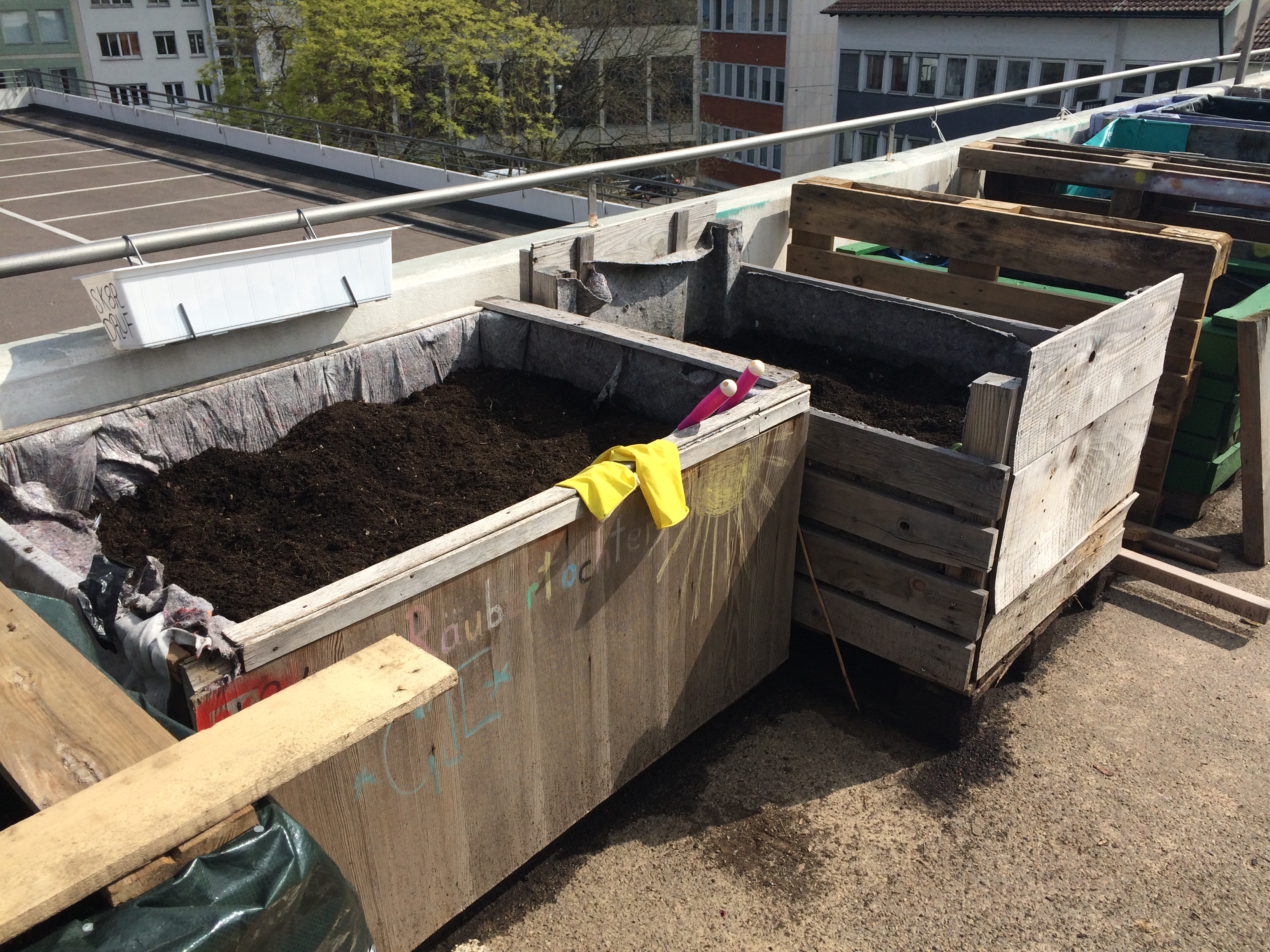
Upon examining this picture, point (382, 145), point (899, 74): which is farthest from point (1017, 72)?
point (382, 145)

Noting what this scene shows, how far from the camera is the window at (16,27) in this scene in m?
50.4

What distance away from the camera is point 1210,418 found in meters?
5.15

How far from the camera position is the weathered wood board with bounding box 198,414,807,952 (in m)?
2.59

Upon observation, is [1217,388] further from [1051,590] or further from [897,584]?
[897,584]

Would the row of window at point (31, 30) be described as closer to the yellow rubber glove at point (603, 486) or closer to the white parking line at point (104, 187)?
the white parking line at point (104, 187)

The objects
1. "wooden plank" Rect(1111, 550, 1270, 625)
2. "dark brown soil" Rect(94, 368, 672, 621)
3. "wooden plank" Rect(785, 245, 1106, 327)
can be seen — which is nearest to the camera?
"dark brown soil" Rect(94, 368, 672, 621)

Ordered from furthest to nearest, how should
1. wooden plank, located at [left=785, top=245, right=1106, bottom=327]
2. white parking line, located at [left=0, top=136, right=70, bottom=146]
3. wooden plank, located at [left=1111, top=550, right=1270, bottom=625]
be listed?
white parking line, located at [left=0, top=136, right=70, bottom=146]
wooden plank, located at [left=785, top=245, right=1106, bottom=327]
wooden plank, located at [left=1111, top=550, right=1270, bottom=625]

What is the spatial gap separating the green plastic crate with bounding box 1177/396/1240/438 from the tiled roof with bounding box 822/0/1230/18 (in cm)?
2975

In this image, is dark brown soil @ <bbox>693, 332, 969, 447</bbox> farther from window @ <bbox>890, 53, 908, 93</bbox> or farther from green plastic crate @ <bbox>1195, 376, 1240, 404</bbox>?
window @ <bbox>890, 53, 908, 93</bbox>

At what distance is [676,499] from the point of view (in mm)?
3141

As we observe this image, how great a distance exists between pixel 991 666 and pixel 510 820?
193 cm

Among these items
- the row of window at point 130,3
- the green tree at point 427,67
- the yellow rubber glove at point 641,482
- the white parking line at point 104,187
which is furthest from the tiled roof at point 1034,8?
the row of window at point 130,3

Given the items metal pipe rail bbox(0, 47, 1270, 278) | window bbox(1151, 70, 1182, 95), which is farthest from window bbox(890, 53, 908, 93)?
metal pipe rail bbox(0, 47, 1270, 278)

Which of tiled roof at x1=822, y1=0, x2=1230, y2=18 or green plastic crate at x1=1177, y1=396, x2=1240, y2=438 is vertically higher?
tiled roof at x1=822, y1=0, x2=1230, y2=18
